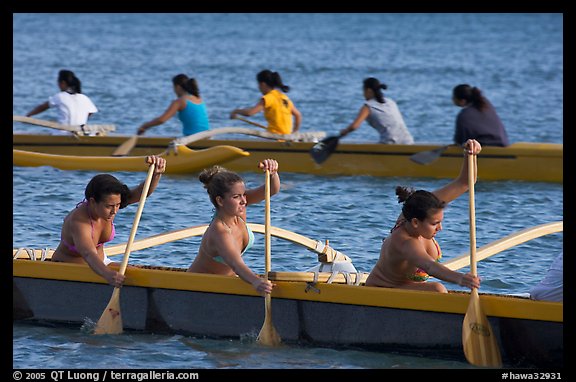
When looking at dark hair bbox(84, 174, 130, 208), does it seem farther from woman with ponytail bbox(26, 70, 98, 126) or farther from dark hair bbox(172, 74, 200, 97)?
woman with ponytail bbox(26, 70, 98, 126)

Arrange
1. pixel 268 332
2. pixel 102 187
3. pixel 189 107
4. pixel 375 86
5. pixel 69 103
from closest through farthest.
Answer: pixel 268 332
pixel 102 187
pixel 375 86
pixel 189 107
pixel 69 103

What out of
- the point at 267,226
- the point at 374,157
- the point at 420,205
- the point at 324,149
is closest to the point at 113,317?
the point at 267,226

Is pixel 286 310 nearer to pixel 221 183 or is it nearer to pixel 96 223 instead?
pixel 221 183

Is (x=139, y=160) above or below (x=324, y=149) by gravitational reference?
below

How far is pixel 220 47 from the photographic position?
44.0 meters

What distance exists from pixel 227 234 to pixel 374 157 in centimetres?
741

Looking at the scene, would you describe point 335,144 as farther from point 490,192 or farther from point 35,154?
point 35,154

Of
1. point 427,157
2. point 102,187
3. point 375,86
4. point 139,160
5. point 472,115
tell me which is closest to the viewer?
point 102,187

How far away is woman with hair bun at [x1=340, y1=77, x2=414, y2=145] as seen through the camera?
52.0ft

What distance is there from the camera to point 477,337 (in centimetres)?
791

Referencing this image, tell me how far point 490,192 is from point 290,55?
1039 inches

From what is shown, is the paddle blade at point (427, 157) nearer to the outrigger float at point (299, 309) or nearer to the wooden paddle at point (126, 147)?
the outrigger float at point (299, 309)
